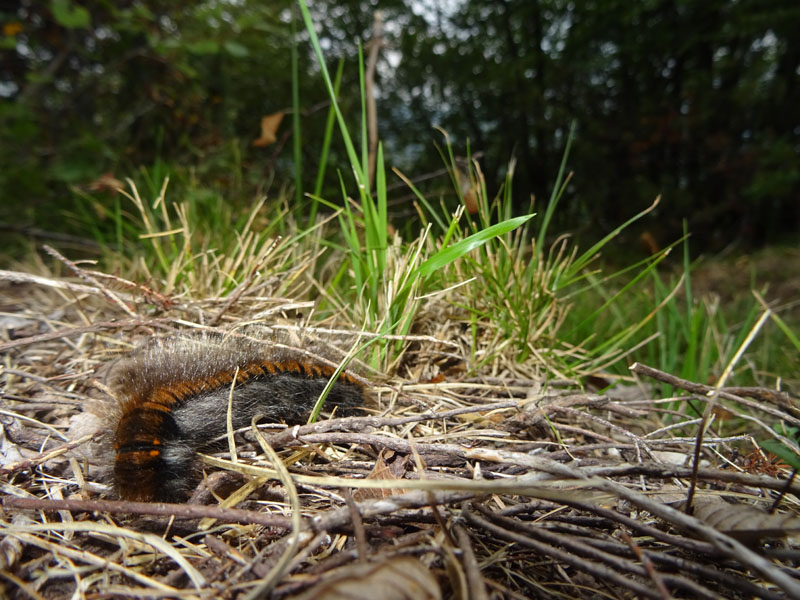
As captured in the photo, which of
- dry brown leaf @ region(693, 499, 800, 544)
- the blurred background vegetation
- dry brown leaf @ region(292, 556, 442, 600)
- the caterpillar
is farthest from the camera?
the blurred background vegetation

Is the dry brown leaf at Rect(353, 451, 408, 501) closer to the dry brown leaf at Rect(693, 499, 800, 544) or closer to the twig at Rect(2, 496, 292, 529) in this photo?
the twig at Rect(2, 496, 292, 529)

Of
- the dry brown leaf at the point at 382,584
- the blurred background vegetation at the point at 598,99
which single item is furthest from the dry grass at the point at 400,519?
the blurred background vegetation at the point at 598,99

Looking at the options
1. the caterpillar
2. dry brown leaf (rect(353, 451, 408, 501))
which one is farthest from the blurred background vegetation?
dry brown leaf (rect(353, 451, 408, 501))

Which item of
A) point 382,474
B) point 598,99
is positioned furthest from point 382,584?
point 598,99

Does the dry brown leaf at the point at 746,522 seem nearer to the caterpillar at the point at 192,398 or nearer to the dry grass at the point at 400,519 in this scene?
the dry grass at the point at 400,519

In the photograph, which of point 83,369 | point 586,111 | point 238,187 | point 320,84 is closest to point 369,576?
point 83,369

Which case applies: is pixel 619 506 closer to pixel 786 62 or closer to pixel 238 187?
pixel 238 187

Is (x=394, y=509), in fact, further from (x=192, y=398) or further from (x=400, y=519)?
(x=192, y=398)
